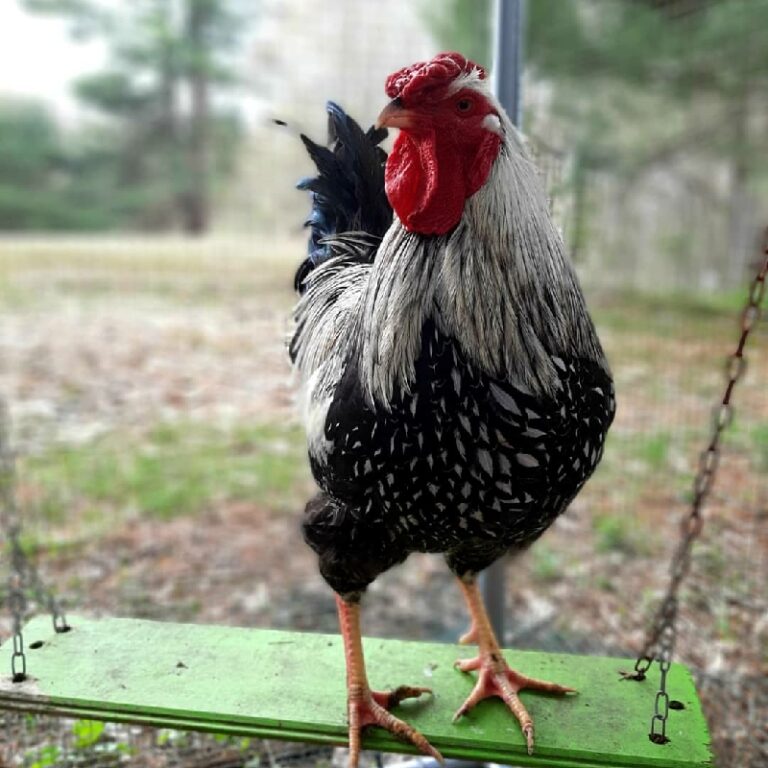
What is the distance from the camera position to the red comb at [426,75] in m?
1.43

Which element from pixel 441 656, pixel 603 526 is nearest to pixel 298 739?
pixel 441 656

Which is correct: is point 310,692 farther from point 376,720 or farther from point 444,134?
point 444,134

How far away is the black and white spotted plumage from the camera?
4.90ft

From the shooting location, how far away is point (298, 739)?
1.86 metres

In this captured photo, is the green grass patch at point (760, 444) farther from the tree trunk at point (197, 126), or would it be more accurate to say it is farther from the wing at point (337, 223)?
the tree trunk at point (197, 126)

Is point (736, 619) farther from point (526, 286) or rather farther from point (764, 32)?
point (764, 32)

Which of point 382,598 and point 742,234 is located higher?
point 742,234

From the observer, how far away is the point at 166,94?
812 centimetres

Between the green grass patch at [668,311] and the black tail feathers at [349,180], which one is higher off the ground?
the black tail feathers at [349,180]

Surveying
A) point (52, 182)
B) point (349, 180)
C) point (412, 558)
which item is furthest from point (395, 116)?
point (52, 182)

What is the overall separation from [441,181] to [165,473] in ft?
13.1

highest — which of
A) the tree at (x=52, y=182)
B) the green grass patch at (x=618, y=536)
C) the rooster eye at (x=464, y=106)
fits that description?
the tree at (x=52, y=182)

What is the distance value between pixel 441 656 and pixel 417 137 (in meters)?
1.57

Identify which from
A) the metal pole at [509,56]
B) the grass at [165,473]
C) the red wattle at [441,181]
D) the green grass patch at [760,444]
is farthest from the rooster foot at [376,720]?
the green grass patch at [760,444]
